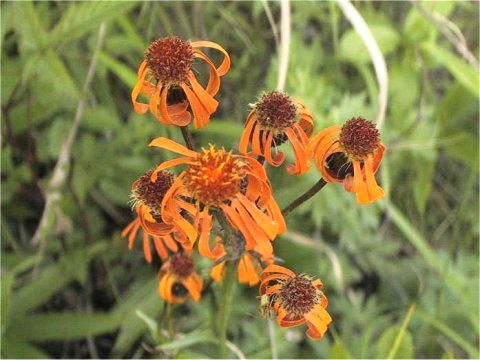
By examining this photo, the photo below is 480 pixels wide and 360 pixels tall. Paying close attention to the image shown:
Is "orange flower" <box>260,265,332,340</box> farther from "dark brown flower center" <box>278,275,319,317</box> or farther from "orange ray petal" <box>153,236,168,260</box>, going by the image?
"orange ray petal" <box>153,236,168,260</box>

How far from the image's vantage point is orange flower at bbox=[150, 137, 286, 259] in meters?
1.01

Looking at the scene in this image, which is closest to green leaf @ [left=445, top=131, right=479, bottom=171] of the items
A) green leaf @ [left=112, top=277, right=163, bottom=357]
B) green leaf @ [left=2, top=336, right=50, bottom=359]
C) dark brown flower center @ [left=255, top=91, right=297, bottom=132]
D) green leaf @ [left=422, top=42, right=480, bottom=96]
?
green leaf @ [left=422, top=42, right=480, bottom=96]

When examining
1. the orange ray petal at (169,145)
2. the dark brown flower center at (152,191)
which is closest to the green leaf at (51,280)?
the dark brown flower center at (152,191)

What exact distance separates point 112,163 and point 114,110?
0.73 ft

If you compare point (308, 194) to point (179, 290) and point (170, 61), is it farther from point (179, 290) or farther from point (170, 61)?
point (179, 290)

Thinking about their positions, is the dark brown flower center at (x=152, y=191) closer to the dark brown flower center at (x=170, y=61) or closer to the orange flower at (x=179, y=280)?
the dark brown flower center at (x=170, y=61)

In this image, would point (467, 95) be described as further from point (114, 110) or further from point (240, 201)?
point (240, 201)

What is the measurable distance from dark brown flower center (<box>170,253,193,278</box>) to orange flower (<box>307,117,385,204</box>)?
0.44m

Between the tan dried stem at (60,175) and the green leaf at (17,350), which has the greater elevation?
the tan dried stem at (60,175)

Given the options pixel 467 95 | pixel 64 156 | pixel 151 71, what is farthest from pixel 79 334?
pixel 467 95

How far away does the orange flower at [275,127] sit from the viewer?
1.08 m

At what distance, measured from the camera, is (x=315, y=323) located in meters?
1.09

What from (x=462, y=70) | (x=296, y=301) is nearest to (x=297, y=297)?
(x=296, y=301)

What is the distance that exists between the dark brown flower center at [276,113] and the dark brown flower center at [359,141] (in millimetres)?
101
